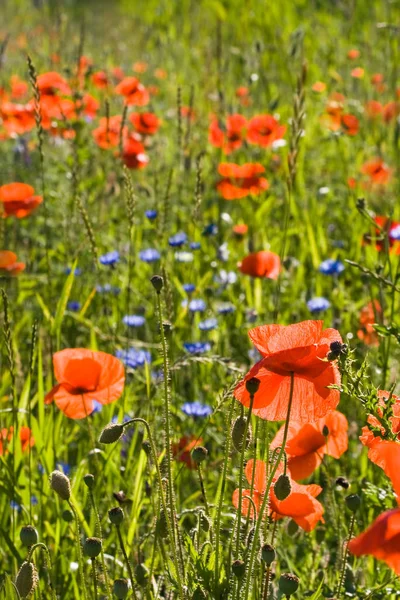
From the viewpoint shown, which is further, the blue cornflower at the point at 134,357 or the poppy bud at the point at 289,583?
the blue cornflower at the point at 134,357

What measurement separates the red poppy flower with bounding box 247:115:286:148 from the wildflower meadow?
1cm

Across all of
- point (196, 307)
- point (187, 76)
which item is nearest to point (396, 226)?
point (196, 307)

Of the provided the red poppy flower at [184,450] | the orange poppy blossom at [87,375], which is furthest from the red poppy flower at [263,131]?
the orange poppy blossom at [87,375]

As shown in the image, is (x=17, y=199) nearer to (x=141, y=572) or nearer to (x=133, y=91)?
(x=133, y=91)

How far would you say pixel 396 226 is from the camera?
8.50 feet

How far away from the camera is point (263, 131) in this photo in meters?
3.72

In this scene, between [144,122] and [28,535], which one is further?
[144,122]

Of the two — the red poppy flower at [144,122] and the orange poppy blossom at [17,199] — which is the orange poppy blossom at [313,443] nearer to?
the orange poppy blossom at [17,199]

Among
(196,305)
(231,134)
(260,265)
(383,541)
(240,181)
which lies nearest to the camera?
(383,541)

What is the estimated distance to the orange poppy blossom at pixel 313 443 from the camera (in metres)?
1.45

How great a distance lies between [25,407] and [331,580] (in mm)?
760

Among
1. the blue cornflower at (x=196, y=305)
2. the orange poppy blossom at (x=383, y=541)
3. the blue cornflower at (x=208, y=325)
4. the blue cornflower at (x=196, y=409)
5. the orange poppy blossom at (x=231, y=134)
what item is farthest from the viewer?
the orange poppy blossom at (x=231, y=134)

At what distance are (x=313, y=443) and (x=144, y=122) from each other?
265cm

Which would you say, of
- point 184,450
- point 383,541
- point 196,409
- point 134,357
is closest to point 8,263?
point 134,357
